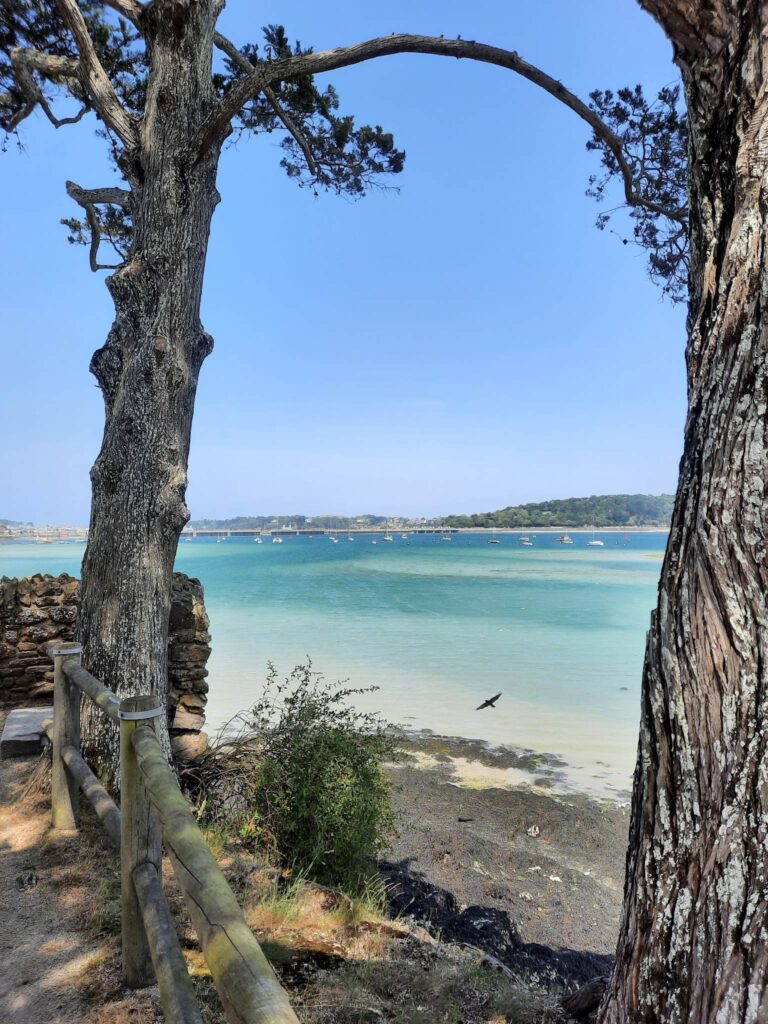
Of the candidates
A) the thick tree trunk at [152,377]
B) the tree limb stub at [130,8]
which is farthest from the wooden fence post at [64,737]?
the tree limb stub at [130,8]

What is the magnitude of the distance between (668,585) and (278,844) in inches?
122

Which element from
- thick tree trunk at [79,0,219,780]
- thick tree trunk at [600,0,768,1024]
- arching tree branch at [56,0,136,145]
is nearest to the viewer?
thick tree trunk at [600,0,768,1024]

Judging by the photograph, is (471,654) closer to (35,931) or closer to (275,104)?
(275,104)

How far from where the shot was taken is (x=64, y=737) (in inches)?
132

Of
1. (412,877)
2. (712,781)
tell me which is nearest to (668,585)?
(712,781)

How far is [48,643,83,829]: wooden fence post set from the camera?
332 centimetres

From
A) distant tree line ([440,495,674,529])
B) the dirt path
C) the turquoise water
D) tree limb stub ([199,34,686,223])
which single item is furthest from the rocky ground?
distant tree line ([440,495,674,529])

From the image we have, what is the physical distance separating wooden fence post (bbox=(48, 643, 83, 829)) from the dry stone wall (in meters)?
1.65

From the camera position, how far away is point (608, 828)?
6.64m

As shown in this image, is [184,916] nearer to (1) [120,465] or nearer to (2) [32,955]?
(2) [32,955]

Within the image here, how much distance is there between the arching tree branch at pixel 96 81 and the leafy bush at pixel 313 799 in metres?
3.97

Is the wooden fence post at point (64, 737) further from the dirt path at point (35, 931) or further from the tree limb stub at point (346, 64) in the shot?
the tree limb stub at point (346, 64)

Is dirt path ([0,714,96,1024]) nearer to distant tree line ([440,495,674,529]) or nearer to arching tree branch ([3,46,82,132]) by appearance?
arching tree branch ([3,46,82,132])

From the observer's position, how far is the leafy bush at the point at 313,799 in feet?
11.9
